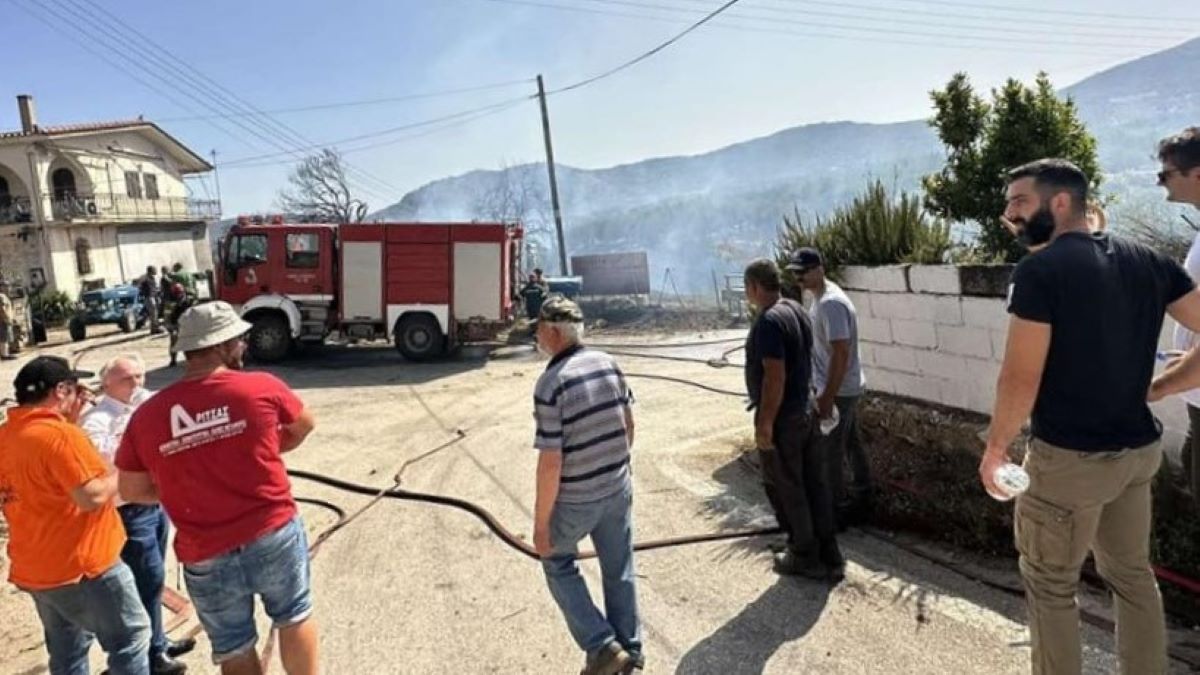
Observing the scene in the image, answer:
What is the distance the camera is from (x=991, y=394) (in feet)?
14.5

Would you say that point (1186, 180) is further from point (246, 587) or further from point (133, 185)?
point (133, 185)

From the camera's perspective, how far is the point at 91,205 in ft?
93.5

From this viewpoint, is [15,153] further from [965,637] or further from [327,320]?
[965,637]

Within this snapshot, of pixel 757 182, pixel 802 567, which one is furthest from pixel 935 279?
pixel 757 182

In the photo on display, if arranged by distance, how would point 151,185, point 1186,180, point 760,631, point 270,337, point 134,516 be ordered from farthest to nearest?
1. point 151,185
2. point 270,337
3. point 760,631
4. point 134,516
5. point 1186,180

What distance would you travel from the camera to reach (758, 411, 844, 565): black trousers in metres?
3.70

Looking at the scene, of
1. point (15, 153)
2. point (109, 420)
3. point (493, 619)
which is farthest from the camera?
point (15, 153)

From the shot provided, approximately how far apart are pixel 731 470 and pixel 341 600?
3.16 metres

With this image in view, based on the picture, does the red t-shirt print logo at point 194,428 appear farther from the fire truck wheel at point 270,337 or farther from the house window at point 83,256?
the house window at point 83,256

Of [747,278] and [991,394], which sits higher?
[747,278]

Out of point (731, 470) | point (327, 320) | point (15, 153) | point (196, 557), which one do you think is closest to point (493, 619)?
point (196, 557)

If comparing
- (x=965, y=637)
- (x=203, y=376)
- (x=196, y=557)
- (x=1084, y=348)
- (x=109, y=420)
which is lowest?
(x=965, y=637)

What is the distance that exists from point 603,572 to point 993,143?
5757 mm

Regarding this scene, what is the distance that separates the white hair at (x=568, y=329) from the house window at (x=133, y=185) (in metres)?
35.5
